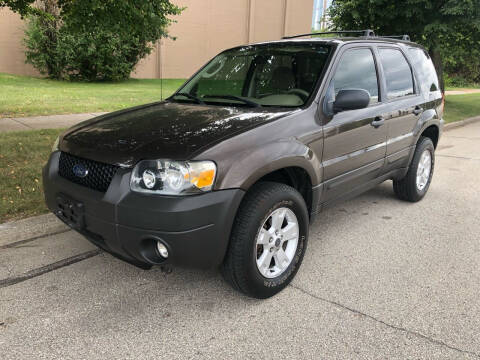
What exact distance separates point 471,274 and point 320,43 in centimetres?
228

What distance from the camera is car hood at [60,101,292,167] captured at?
2.74 metres

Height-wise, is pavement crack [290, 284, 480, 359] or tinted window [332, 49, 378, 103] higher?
tinted window [332, 49, 378, 103]

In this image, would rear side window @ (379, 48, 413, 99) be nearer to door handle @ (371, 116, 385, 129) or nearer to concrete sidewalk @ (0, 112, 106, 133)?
door handle @ (371, 116, 385, 129)

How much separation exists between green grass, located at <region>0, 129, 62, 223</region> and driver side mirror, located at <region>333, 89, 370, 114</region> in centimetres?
300

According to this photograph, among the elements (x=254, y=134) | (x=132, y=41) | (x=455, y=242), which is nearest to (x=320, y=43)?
(x=254, y=134)

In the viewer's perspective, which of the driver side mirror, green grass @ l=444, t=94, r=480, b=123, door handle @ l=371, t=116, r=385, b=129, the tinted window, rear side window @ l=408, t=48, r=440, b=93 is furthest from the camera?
green grass @ l=444, t=94, r=480, b=123

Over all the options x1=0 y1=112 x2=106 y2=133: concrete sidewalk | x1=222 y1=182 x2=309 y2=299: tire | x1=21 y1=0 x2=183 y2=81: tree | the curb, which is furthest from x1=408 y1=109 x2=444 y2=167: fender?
x1=21 y1=0 x2=183 y2=81: tree

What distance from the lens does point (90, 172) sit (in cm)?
291

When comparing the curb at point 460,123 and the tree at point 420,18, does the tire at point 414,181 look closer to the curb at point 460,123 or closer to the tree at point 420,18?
the curb at point 460,123

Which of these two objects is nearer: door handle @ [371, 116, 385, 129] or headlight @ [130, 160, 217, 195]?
headlight @ [130, 160, 217, 195]

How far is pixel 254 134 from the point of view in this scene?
2.90 metres

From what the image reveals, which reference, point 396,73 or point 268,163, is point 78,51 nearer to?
point 396,73

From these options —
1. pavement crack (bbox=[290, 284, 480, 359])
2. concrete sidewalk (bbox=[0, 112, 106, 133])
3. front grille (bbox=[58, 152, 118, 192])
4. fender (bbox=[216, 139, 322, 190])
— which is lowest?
pavement crack (bbox=[290, 284, 480, 359])

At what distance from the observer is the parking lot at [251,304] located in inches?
101
